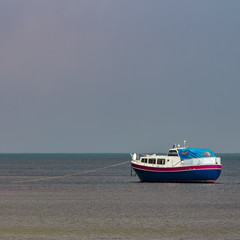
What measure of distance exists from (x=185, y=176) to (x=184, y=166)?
1.92m

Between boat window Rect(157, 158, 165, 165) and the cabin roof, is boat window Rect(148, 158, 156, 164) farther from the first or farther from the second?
the cabin roof

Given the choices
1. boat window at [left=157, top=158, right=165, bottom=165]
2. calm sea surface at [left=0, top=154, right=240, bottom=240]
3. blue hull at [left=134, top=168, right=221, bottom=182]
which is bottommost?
calm sea surface at [left=0, top=154, right=240, bottom=240]

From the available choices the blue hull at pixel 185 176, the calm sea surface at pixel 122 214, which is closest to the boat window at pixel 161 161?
the blue hull at pixel 185 176

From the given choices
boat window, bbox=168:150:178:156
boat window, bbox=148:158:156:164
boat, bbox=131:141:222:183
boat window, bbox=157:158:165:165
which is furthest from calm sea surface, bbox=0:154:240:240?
boat window, bbox=148:158:156:164

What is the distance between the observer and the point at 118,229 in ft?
158

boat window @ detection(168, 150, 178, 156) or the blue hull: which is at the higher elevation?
boat window @ detection(168, 150, 178, 156)

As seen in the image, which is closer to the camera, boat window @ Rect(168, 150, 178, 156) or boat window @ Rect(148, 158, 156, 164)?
boat window @ Rect(168, 150, 178, 156)

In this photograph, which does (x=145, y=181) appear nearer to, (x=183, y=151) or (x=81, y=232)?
(x=183, y=151)

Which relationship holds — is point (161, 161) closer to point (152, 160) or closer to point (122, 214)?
point (152, 160)

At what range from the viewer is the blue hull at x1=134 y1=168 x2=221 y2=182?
96188mm

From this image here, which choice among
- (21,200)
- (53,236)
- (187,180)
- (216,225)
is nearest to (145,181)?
(187,180)

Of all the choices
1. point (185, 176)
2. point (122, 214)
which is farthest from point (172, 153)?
point (122, 214)

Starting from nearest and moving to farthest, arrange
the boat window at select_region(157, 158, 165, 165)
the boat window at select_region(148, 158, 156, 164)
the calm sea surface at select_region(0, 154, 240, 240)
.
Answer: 1. the calm sea surface at select_region(0, 154, 240, 240)
2. the boat window at select_region(157, 158, 165, 165)
3. the boat window at select_region(148, 158, 156, 164)

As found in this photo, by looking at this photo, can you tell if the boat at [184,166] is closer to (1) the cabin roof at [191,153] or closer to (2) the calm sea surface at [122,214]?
(1) the cabin roof at [191,153]
